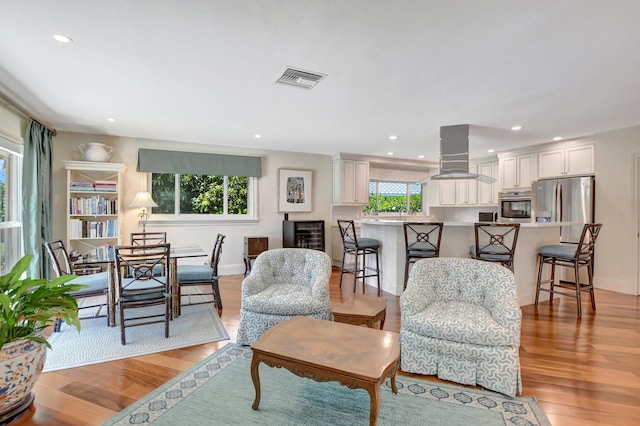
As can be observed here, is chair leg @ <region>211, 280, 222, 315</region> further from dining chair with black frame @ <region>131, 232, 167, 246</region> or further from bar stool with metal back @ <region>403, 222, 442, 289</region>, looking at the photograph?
bar stool with metal back @ <region>403, 222, 442, 289</region>

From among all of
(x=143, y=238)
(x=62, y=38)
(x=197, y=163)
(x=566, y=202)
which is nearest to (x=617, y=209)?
(x=566, y=202)

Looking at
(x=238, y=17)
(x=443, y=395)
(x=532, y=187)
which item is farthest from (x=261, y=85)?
(x=532, y=187)

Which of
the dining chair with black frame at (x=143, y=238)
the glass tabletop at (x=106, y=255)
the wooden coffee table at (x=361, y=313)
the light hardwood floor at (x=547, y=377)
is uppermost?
the dining chair with black frame at (x=143, y=238)

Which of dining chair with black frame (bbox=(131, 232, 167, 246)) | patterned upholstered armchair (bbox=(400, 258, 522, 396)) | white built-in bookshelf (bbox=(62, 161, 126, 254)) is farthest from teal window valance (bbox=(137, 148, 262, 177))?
patterned upholstered armchair (bbox=(400, 258, 522, 396))

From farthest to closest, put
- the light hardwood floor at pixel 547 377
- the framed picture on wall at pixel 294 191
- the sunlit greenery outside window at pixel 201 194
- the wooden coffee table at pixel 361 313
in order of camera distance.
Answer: the framed picture on wall at pixel 294 191, the sunlit greenery outside window at pixel 201 194, the wooden coffee table at pixel 361 313, the light hardwood floor at pixel 547 377

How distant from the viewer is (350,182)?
6.39 m

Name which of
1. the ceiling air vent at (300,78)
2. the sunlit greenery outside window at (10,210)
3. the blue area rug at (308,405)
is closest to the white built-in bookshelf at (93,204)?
the sunlit greenery outside window at (10,210)

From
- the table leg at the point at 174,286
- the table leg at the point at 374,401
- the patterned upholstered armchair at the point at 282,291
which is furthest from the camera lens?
the table leg at the point at 174,286

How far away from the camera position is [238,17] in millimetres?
1944

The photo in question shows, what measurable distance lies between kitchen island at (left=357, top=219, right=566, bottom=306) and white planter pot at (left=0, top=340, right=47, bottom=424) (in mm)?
3669

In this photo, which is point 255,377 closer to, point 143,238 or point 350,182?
point 143,238

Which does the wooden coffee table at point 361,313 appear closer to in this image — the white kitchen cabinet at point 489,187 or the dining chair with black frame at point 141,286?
the dining chair with black frame at point 141,286

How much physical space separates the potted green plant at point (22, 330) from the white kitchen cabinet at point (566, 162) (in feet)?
21.1

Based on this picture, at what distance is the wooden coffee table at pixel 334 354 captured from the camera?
1.53m
